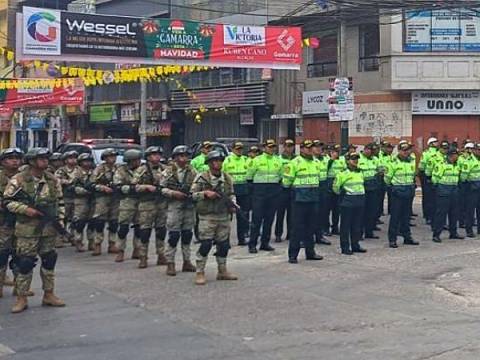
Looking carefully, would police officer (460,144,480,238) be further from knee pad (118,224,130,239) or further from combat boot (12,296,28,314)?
combat boot (12,296,28,314)

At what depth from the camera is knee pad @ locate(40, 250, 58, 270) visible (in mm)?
9156

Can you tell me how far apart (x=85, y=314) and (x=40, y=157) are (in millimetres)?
1861

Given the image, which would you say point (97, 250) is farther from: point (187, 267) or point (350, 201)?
point (350, 201)

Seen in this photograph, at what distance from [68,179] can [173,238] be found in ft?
12.2

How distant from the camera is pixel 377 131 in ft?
91.7

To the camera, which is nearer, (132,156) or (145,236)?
(145,236)

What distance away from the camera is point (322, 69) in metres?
30.0

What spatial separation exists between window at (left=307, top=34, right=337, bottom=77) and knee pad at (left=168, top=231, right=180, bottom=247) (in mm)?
19225

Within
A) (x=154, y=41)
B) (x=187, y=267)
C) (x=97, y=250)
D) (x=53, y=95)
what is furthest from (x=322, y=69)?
(x=187, y=267)

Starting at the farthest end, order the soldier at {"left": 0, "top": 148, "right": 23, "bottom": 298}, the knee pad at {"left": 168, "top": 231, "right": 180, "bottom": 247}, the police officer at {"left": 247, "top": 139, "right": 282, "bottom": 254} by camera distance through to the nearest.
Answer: the police officer at {"left": 247, "top": 139, "right": 282, "bottom": 254}, the knee pad at {"left": 168, "top": 231, "right": 180, "bottom": 247}, the soldier at {"left": 0, "top": 148, "right": 23, "bottom": 298}

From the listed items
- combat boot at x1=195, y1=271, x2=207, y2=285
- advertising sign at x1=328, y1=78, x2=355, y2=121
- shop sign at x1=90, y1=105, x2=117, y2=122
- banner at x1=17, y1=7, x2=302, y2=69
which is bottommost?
combat boot at x1=195, y1=271, x2=207, y2=285

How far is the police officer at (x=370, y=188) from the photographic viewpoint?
603 inches

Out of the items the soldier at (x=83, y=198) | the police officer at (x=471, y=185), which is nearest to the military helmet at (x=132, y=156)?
the soldier at (x=83, y=198)

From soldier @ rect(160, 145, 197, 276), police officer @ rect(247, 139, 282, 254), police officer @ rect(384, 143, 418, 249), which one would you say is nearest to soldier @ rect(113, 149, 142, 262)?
soldier @ rect(160, 145, 197, 276)
